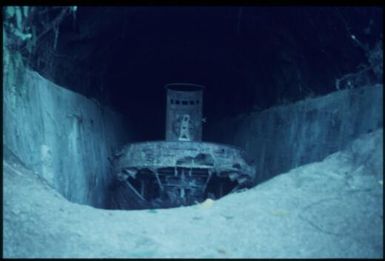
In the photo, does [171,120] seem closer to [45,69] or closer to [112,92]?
[112,92]

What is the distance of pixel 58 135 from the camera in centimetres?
897

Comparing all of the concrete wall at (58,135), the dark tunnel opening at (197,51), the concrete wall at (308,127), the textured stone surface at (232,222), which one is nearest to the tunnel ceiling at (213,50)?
the dark tunnel opening at (197,51)

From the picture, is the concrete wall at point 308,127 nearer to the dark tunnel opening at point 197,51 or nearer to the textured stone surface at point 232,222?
the dark tunnel opening at point 197,51

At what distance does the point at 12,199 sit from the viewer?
604cm

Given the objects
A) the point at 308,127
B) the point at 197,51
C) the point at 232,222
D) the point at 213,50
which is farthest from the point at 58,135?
the point at 197,51

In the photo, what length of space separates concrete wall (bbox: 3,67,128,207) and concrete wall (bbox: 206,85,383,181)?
445 cm

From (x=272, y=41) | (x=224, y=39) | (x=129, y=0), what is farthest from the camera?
(x=224, y=39)

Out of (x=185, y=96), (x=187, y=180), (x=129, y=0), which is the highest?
(x=129, y=0)

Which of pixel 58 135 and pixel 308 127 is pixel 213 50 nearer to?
pixel 308 127

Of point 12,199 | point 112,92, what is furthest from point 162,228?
point 112,92

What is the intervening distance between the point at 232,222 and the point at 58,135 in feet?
14.5

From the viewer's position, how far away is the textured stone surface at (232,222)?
516cm

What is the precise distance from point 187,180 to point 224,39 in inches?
176

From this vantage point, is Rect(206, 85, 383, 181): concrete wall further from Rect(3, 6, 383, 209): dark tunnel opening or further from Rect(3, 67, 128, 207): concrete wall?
Rect(3, 67, 128, 207): concrete wall
